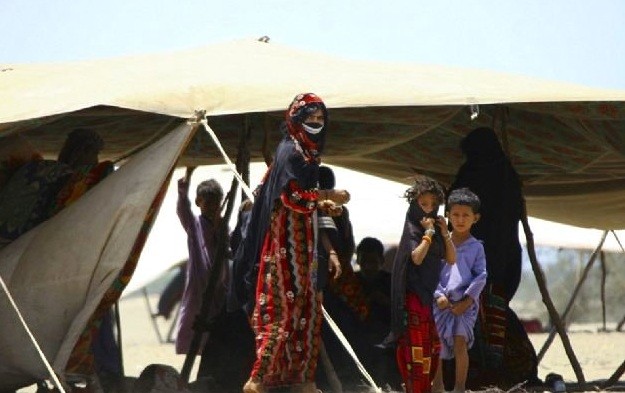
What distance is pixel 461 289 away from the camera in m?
8.78

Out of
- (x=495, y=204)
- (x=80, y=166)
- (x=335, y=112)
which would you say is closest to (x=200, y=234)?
(x=335, y=112)

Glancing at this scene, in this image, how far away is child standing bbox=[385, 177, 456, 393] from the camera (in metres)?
8.52

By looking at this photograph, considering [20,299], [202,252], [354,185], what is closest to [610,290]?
[354,185]

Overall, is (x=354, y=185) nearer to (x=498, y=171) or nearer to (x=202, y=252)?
(x=202, y=252)

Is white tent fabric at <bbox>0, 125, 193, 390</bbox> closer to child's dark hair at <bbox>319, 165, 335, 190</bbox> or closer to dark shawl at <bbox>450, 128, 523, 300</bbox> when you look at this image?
child's dark hair at <bbox>319, 165, 335, 190</bbox>

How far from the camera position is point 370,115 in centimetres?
988

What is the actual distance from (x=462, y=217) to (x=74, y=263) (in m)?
2.01

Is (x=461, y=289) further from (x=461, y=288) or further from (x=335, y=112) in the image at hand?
(x=335, y=112)

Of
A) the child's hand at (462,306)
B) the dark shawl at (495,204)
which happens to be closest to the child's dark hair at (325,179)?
the dark shawl at (495,204)

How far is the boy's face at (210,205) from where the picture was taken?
11.6 metres

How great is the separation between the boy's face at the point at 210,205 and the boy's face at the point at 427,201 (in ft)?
11.0

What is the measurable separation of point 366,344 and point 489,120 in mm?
1825

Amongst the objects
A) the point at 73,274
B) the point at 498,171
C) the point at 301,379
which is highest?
the point at 498,171

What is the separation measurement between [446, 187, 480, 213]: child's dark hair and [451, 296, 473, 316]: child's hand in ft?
1.51
